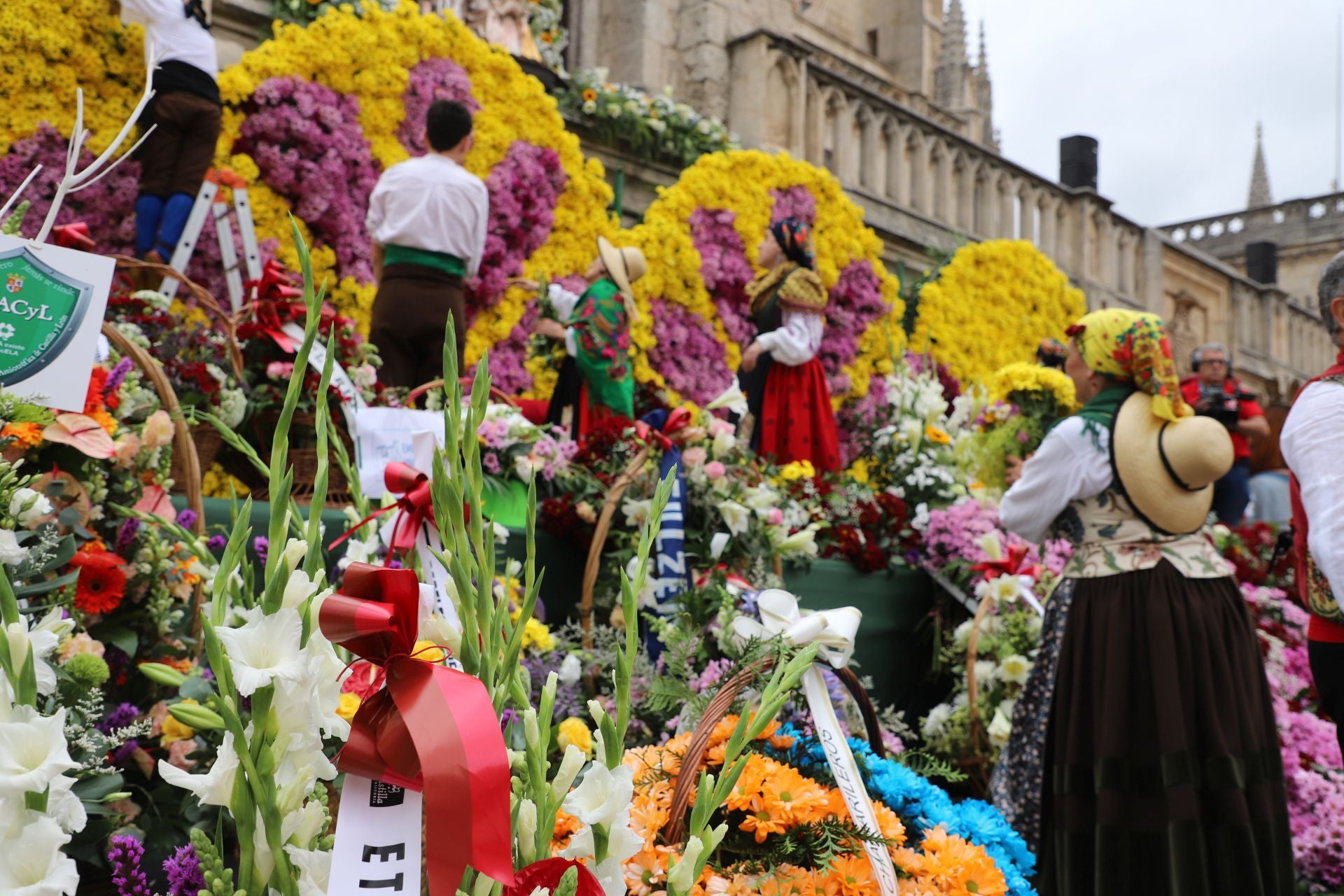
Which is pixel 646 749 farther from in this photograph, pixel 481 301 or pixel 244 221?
pixel 481 301

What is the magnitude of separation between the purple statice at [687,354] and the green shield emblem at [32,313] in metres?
5.73

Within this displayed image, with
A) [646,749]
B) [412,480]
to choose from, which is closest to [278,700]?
[412,480]

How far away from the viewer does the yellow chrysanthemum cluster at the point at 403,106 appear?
565 centimetres

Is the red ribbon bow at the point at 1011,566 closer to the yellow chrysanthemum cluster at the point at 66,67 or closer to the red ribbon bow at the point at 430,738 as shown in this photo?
the red ribbon bow at the point at 430,738

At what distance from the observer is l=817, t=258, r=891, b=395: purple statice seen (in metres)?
7.97

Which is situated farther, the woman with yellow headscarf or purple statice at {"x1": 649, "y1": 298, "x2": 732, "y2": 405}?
purple statice at {"x1": 649, "y1": 298, "x2": 732, "y2": 405}

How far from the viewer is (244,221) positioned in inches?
203

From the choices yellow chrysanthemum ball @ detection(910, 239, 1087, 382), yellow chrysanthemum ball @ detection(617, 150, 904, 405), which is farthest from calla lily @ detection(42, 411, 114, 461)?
yellow chrysanthemum ball @ detection(910, 239, 1087, 382)

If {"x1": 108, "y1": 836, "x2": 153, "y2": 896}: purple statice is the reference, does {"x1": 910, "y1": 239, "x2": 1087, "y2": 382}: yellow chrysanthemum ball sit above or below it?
above

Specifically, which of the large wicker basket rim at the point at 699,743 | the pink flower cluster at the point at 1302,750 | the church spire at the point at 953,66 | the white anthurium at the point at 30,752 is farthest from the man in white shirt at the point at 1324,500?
the church spire at the point at 953,66

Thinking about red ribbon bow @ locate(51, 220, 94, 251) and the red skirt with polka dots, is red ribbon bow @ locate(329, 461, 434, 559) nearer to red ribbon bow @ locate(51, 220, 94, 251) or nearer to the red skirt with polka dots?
red ribbon bow @ locate(51, 220, 94, 251)

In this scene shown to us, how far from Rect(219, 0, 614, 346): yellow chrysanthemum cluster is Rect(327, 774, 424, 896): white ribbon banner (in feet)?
17.0

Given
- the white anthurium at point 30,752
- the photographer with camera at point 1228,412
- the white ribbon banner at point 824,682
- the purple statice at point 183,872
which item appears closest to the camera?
the white anthurium at point 30,752

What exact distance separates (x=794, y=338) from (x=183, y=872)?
487 centimetres
